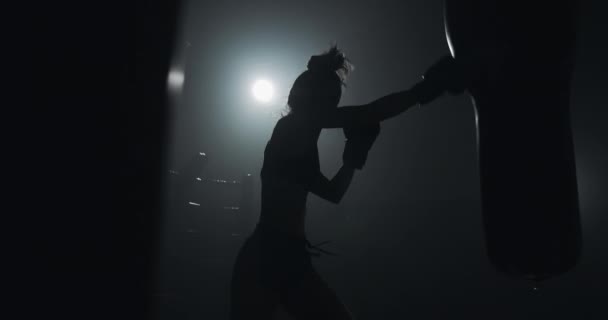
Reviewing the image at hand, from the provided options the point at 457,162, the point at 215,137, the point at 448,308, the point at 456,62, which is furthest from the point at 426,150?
the point at 456,62

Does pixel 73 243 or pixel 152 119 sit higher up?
pixel 152 119

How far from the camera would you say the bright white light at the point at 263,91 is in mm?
7414

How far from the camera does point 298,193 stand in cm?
120

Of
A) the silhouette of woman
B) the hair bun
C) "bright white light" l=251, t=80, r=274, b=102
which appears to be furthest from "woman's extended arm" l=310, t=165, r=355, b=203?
"bright white light" l=251, t=80, r=274, b=102

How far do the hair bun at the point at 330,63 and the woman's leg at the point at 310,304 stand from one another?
77 centimetres

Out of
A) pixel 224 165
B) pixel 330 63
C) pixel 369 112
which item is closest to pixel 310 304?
pixel 369 112

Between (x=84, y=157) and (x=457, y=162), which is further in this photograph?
(x=457, y=162)

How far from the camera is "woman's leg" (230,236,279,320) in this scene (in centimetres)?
101

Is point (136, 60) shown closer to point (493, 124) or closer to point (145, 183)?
point (145, 183)

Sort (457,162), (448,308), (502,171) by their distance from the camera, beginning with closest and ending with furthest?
(502,171) → (448,308) → (457,162)

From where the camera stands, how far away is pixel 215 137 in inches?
320

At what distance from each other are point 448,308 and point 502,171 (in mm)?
4953

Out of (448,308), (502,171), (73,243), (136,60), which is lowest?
(448,308)

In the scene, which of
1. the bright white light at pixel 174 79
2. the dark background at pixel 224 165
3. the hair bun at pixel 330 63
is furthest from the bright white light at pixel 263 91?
the bright white light at pixel 174 79
